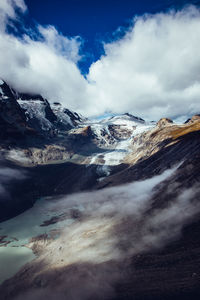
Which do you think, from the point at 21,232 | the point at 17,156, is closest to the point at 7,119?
the point at 17,156

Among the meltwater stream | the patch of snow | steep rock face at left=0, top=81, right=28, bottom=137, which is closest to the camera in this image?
the meltwater stream

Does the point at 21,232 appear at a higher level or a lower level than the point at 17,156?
lower

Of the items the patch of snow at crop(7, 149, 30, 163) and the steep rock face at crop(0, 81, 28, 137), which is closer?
the patch of snow at crop(7, 149, 30, 163)

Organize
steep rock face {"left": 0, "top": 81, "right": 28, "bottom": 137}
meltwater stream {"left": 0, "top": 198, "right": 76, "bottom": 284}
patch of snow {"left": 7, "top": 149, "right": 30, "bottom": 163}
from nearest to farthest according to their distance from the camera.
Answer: meltwater stream {"left": 0, "top": 198, "right": 76, "bottom": 284}, patch of snow {"left": 7, "top": 149, "right": 30, "bottom": 163}, steep rock face {"left": 0, "top": 81, "right": 28, "bottom": 137}

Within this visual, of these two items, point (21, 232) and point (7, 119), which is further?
point (7, 119)

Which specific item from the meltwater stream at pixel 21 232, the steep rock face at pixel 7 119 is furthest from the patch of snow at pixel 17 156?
the meltwater stream at pixel 21 232

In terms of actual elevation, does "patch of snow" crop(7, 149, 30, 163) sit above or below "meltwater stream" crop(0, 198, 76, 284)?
above

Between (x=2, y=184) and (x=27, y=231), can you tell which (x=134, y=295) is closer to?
(x=27, y=231)

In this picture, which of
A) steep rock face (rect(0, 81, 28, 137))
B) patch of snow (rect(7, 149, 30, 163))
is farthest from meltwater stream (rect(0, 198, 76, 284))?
steep rock face (rect(0, 81, 28, 137))

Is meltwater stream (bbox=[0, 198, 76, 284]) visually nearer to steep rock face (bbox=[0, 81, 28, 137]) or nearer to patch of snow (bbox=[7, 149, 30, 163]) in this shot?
patch of snow (bbox=[7, 149, 30, 163])

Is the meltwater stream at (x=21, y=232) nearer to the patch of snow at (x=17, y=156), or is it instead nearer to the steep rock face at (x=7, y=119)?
the patch of snow at (x=17, y=156)

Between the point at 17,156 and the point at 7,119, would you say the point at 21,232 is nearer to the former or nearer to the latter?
the point at 17,156
